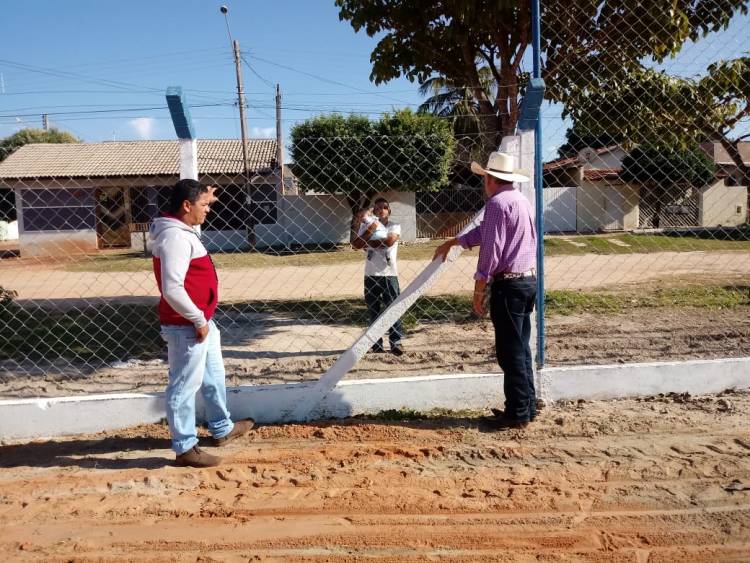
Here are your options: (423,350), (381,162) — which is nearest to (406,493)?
(423,350)

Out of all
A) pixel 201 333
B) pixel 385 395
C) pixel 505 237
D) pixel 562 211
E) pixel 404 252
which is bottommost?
pixel 404 252

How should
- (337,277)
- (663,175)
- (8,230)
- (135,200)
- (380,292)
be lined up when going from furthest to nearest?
(8,230) → (135,200) → (663,175) → (337,277) → (380,292)

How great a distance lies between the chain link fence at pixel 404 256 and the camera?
6.37m

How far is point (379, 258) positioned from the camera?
6758 millimetres

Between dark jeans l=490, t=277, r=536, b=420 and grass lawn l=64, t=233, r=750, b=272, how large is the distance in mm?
13617

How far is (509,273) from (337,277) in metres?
10.6

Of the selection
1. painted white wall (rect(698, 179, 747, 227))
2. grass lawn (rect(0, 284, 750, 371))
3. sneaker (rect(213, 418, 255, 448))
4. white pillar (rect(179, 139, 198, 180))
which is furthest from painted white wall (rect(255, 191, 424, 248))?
sneaker (rect(213, 418, 255, 448))

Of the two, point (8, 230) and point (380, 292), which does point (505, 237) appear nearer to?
point (380, 292)

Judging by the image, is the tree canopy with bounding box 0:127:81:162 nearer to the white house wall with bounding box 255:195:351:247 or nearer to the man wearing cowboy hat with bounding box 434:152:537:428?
the white house wall with bounding box 255:195:351:247

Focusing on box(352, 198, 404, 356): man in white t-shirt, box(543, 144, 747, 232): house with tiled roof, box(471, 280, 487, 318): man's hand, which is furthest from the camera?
box(543, 144, 747, 232): house with tiled roof

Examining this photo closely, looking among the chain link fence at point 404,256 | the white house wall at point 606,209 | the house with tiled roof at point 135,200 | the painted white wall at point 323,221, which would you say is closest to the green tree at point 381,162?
the chain link fence at point 404,256

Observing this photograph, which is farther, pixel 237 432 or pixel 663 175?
pixel 663 175

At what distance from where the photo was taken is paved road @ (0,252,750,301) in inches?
488

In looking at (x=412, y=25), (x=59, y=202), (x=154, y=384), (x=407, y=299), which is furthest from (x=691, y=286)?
(x=59, y=202)
